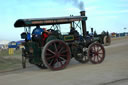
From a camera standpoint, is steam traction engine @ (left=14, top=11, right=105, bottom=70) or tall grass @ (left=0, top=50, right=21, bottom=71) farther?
tall grass @ (left=0, top=50, right=21, bottom=71)

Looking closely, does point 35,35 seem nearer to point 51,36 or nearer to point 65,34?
point 51,36

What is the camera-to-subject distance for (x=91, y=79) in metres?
5.81

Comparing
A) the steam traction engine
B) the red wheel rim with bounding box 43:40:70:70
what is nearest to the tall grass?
the steam traction engine

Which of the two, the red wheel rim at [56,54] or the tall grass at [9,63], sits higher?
the red wheel rim at [56,54]

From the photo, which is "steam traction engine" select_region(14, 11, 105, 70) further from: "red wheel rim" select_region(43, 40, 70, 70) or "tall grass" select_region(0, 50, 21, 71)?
"tall grass" select_region(0, 50, 21, 71)

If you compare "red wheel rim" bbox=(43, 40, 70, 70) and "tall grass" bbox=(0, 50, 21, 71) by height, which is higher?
"red wheel rim" bbox=(43, 40, 70, 70)

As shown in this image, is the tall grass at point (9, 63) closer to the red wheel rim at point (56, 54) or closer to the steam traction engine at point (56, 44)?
the steam traction engine at point (56, 44)

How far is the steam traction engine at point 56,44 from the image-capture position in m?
7.77

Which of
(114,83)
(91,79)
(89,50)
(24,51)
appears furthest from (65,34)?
(114,83)

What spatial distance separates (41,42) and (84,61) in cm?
297

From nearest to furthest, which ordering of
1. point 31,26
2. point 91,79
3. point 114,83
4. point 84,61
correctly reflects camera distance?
point 114,83
point 91,79
point 31,26
point 84,61

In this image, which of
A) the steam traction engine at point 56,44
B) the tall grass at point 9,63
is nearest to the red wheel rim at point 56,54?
the steam traction engine at point 56,44

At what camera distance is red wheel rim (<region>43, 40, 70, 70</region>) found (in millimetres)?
7723

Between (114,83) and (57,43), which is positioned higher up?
(57,43)
